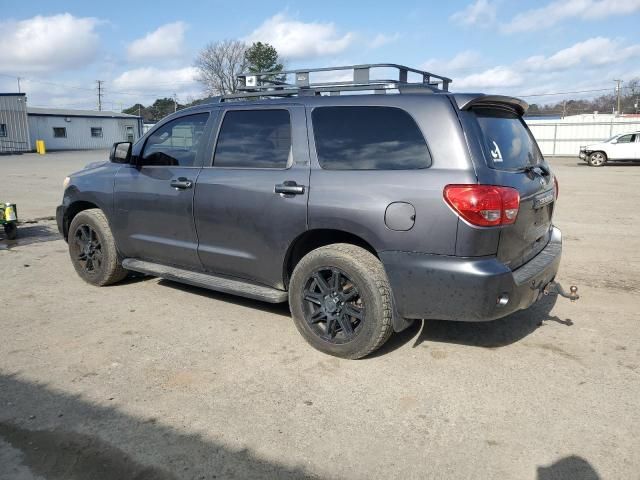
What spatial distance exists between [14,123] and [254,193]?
47.4m

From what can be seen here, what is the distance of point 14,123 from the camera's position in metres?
43.2

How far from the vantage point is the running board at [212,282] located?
4.12 m

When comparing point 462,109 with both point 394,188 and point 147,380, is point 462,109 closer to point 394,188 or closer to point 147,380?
point 394,188

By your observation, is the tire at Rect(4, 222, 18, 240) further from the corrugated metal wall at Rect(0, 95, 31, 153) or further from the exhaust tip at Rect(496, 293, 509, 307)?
the corrugated metal wall at Rect(0, 95, 31, 153)

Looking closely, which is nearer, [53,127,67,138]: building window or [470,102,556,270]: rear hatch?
→ [470,102,556,270]: rear hatch

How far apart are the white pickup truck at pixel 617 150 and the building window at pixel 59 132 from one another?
4419cm

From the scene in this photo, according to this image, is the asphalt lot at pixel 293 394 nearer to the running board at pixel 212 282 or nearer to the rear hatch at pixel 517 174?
the running board at pixel 212 282

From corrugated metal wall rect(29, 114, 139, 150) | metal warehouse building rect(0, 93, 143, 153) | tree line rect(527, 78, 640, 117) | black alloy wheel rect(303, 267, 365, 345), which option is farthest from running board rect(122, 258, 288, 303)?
tree line rect(527, 78, 640, 117)

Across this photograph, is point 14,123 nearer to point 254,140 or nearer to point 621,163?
point 621,163

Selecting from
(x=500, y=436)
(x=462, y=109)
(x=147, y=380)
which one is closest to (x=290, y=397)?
(x=147, y=380)

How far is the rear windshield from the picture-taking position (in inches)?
138

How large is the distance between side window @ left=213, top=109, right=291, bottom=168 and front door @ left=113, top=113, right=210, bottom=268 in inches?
9.6

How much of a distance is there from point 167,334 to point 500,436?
263 centimetres

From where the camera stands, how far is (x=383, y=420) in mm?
2982
